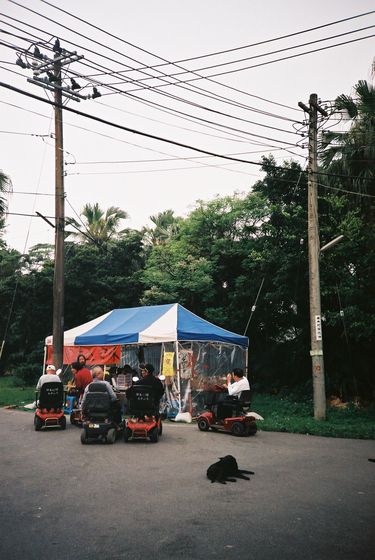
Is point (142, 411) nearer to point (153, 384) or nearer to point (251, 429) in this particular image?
point (153, 384)

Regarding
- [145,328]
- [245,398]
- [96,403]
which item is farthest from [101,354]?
[245,398]

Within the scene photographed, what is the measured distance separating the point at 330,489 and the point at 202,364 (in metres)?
9.16

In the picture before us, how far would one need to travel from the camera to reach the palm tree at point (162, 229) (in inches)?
1415

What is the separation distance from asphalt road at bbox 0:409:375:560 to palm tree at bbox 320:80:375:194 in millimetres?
9254

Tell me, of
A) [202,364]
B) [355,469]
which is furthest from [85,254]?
[355,469]

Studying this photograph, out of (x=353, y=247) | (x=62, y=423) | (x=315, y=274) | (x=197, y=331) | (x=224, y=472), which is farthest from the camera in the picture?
(x=353, y=247)

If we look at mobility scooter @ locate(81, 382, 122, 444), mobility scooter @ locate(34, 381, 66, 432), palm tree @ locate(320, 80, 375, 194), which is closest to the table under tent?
mobility scooter @ locate(34, 381, 66, 432)

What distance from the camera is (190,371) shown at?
1508cm

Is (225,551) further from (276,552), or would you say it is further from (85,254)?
(85,254)

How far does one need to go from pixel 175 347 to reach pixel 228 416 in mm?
3290

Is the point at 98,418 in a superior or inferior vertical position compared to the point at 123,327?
inferior

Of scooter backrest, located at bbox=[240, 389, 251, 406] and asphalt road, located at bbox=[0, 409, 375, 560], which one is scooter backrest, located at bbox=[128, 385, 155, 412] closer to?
asphalt road, located at bbox=[0, 409, 375, 560]

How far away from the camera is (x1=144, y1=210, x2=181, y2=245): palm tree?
3594 centimetres

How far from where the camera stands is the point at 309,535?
4.72 metres
